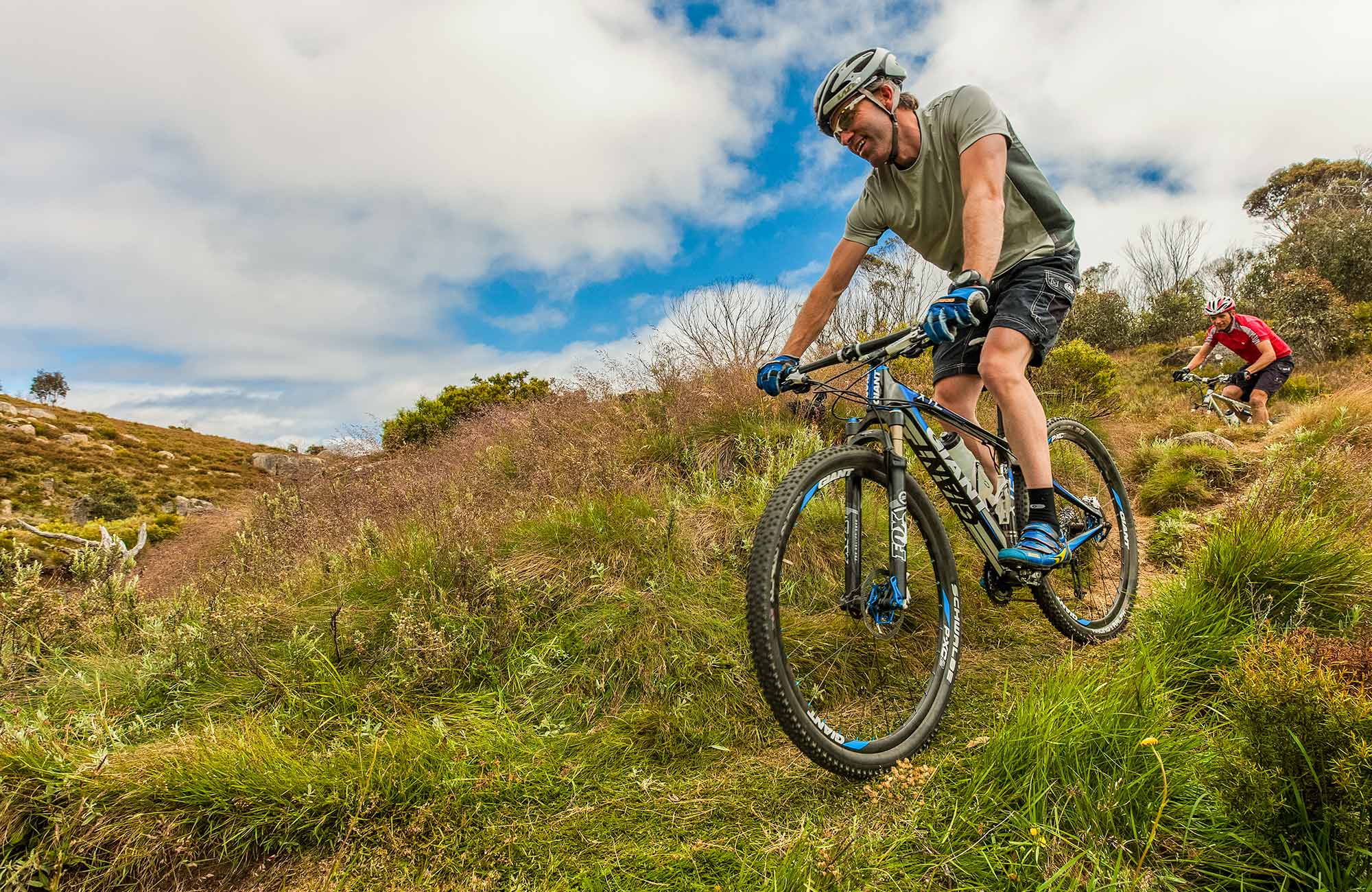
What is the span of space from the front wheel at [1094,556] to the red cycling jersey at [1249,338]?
810cm

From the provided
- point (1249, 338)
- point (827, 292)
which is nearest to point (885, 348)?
point (827, 292)

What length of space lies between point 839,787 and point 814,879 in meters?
0.57

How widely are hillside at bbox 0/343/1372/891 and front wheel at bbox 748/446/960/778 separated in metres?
0.18

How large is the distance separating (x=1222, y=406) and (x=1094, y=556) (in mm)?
8670

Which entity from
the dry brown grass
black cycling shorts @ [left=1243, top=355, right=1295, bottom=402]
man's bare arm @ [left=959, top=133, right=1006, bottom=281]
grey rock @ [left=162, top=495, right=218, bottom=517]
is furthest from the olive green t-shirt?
grey rock @ [left=162, top=495, right=218, bottom=517]

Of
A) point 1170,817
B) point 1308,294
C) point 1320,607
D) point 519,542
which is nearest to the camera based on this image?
point 1170,817

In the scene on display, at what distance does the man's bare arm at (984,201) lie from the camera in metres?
2.61

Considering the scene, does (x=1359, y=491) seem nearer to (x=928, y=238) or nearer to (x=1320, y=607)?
(x=1320, y=607)

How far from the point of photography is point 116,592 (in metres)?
3.76

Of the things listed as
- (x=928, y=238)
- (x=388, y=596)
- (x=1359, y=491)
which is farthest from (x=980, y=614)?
(x=388, y=596)

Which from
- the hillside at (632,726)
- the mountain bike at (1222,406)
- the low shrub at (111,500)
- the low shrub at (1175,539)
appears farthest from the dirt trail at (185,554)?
the mountain bike at (1222,406)

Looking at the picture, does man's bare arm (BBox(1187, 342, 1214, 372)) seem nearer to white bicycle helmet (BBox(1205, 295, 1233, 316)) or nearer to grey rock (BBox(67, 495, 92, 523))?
white bicycle helmet (BBox(1205, 295, 1233, 316))

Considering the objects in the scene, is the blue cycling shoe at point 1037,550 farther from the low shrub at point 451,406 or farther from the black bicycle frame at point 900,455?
the low shrub at point 451,406

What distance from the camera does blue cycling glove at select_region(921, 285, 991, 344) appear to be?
2250 mm
